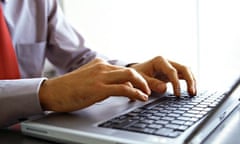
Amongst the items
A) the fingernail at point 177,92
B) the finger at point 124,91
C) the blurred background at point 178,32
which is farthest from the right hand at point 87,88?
the blurred background at point 178,32

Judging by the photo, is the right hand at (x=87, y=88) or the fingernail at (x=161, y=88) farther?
the fingernail at (x=161, y=88)

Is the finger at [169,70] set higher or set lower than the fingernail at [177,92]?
higher

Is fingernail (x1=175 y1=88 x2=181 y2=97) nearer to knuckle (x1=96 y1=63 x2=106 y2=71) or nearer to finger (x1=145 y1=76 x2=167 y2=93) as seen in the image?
finger (x1=145 y1=76 x2=167 y2=93)

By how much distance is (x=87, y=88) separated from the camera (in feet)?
1.70

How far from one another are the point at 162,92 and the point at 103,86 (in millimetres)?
172

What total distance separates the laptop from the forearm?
3 cm

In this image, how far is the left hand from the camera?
25.4 inches

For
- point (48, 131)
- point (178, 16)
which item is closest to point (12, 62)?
point (48, 131)

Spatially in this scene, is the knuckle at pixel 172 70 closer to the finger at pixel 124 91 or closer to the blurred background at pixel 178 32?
the finger at pixel 124 91

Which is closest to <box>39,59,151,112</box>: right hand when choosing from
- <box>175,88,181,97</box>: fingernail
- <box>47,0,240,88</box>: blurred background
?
<box>175,88,181,97</box>: fingernail

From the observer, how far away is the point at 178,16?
80.4 inches

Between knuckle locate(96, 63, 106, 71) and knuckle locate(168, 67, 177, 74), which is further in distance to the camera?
knuckle locate(168, 67, 177, 74)

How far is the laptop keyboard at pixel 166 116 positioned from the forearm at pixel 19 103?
0.14 metres

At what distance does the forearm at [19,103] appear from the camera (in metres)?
0.54
